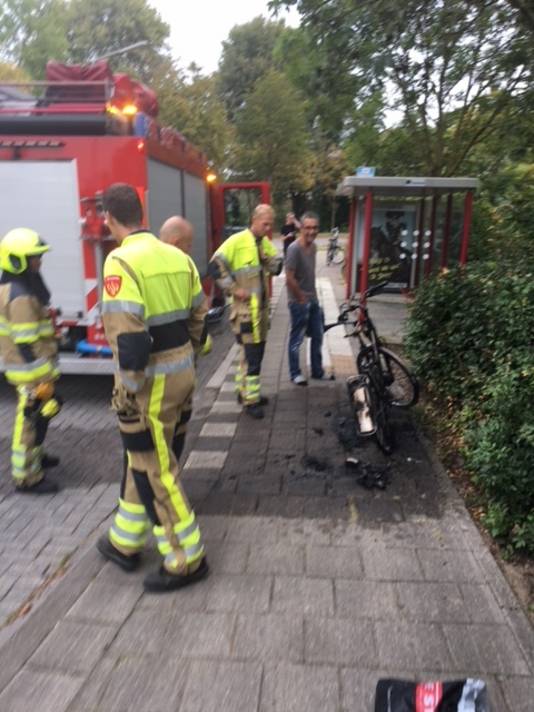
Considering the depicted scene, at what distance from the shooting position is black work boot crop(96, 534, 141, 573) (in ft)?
10.3

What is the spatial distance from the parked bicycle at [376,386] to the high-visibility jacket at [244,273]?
0.74m

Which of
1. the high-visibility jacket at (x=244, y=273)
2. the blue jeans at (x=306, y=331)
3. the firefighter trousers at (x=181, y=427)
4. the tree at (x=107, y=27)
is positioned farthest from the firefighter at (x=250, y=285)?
the tree at (x=107, y=27)

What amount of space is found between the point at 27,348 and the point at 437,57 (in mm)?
7481

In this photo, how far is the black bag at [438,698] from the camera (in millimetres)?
2062

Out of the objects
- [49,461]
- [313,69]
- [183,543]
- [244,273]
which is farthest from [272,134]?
[183,543]

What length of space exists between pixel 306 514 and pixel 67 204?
3.85 meters

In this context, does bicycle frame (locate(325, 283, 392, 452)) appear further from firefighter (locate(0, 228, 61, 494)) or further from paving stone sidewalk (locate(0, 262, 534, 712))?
firefighter (locate(0, 228, 61, 494))

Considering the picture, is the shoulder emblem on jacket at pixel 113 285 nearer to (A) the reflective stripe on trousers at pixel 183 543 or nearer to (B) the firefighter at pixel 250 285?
(A) the reflective stripe on trousers at pixel 183 543

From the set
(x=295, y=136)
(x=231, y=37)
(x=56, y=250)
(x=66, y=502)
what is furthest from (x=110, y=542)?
(x=231, y=37)

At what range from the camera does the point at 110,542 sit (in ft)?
10.7

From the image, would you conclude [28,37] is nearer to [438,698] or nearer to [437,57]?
[437,57]

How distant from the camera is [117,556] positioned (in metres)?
3.19

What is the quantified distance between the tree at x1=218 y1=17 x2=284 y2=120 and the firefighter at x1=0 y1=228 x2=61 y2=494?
41.5 m

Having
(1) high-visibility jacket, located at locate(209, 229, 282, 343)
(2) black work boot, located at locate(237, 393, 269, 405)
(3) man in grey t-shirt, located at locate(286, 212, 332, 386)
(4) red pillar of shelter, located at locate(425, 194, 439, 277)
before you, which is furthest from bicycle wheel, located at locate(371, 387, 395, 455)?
(4) red pillar of shelter, located at locate(425, 194, 439, 277)
